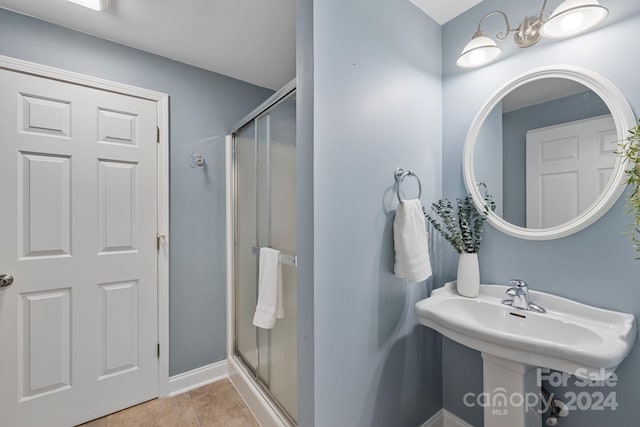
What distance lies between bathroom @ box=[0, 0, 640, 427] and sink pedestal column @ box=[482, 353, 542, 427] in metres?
0.23

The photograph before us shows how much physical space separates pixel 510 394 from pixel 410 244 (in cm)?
66

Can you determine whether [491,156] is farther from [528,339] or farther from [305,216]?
[305,216]

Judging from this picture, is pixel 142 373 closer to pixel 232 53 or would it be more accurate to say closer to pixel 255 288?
pixel 255 288

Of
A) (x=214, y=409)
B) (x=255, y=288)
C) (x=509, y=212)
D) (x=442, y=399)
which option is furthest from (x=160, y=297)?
(x=509, y=212)

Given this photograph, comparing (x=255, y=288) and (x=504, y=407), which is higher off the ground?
(x=255, y=288)

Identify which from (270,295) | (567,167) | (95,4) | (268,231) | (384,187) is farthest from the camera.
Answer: (268,231)

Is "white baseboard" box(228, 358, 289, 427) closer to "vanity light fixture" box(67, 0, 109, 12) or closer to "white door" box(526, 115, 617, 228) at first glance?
"white door" box(526, 115, 617, 228)

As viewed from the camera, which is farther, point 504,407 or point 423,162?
point 423,162

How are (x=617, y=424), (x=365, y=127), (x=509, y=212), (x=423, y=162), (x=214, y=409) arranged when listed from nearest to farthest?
(x=617, y=424), (x=365, y=127), (x=509, y=212), (x=423, y=162), (x=214, y=409)

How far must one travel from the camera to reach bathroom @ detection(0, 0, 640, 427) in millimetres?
1013

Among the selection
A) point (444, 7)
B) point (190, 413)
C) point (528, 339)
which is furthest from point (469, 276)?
point (190, 413)

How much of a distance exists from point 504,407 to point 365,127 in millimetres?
1250

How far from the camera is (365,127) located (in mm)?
1163

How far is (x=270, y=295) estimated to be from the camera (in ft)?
4.79
